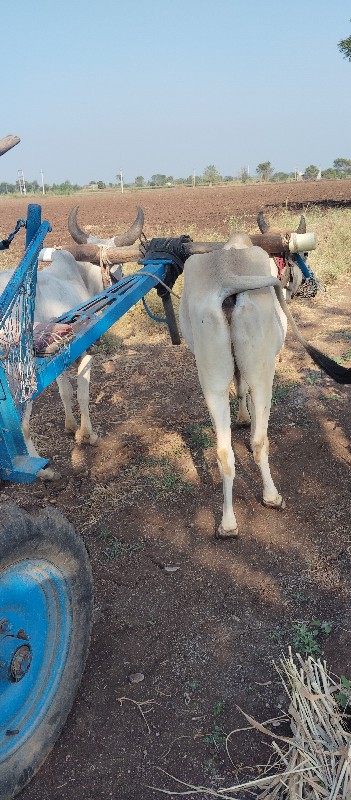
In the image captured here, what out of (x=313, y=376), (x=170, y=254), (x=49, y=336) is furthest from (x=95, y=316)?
(x=313, y=376)

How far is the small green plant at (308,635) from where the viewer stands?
283 cm

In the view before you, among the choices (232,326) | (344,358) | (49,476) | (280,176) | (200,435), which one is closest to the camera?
(232,326)

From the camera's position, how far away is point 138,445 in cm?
505

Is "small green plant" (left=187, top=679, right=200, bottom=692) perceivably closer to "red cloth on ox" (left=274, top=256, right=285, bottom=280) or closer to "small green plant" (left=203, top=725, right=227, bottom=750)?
"small green plant" (left=203, top=725, right=227, bottom=750)

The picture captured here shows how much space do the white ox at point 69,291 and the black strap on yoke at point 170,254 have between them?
35 cm

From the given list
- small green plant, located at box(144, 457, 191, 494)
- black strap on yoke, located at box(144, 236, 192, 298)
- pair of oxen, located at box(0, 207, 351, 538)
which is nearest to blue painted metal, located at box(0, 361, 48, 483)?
pair of oxen, located at box(0, 207, 351, 538)

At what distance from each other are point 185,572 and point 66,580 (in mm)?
1199

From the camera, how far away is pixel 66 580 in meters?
2.49

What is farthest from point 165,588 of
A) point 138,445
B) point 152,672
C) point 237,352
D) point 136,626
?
point 138,445

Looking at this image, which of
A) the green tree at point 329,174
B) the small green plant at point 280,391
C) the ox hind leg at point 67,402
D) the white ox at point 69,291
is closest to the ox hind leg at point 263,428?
the white ox at point 69,291

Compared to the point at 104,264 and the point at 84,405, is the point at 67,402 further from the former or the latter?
the point at 104,264

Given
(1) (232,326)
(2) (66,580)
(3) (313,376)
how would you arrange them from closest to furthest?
(2) (66,580), (1) (232,326), (3) (313,376)

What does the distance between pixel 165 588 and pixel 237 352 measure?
1400 millimetres

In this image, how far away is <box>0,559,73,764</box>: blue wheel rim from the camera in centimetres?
225
